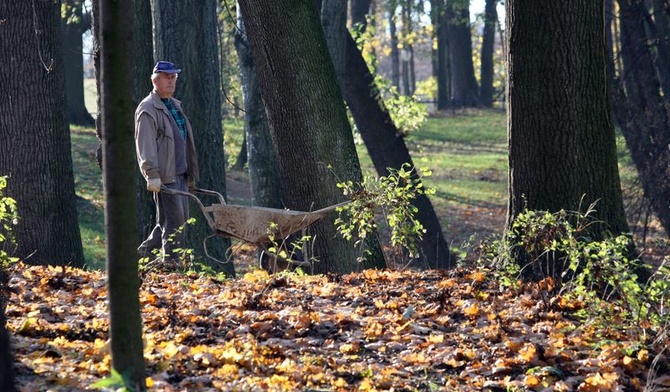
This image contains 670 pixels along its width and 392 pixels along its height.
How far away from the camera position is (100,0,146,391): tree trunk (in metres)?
4.71

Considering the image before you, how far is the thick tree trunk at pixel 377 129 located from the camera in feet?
55.5

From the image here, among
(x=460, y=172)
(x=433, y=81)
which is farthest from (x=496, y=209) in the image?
(x=433, y=81)

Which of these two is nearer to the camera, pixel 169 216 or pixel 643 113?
pixel 169 216

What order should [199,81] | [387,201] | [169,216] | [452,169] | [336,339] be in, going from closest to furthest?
[336,339], [387,201], [169,216], [199,81], [452,169]

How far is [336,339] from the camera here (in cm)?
654

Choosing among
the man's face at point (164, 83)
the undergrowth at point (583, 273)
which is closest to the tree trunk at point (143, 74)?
the man's face at point (164, 83)

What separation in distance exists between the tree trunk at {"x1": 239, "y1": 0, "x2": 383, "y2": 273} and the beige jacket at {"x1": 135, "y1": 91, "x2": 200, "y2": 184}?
944 millimetres

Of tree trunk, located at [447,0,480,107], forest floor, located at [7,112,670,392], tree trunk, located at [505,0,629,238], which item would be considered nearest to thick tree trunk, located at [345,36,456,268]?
forest floor, located at [7,112,670,392]

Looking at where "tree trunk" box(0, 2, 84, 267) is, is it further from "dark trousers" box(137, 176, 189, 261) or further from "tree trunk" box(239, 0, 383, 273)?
"tree trunk" box(239, 0, 383, 273)

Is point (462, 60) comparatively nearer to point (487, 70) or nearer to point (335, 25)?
point (487, 70)

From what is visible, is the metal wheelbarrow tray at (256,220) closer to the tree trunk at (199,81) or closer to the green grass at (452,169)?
the tree trunk at (199,81)

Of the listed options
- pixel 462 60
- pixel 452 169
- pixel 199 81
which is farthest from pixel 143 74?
pixel 462 60

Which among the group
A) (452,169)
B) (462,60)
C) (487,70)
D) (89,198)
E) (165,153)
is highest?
(462,60)

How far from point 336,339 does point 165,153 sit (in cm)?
339
